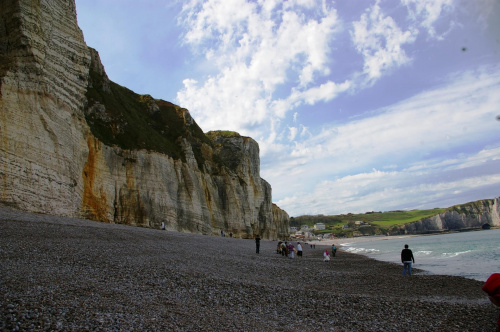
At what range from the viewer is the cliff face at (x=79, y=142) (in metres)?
21.4

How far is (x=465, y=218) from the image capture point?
13425 cm

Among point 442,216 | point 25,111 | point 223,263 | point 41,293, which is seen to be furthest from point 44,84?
point 442,216

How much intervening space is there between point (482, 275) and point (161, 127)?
150ft

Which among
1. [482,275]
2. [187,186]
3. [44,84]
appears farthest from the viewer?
[187,186]

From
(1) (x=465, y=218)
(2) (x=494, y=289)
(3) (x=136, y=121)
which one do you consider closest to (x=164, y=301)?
(2) (x=494, y=289)

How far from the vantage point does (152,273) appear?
32.8 feet

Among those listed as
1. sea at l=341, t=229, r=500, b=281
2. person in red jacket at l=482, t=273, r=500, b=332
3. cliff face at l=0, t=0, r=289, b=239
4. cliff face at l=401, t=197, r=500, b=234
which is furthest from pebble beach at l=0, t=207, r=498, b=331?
cliff face at l=401, t=197, r=500, b=234

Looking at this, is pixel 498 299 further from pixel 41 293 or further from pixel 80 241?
pixel 80 241

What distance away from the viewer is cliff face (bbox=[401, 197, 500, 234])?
13000cm

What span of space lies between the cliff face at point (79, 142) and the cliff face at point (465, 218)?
4767 inches

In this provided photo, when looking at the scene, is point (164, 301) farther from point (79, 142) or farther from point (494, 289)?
point (79, 142)

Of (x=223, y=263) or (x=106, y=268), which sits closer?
(x=106, y=268)

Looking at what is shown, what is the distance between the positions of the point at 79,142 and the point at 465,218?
15141cm

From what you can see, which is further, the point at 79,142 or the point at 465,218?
the point at 465,218
